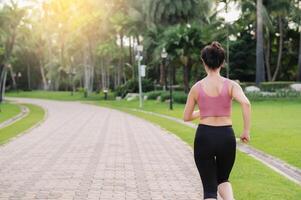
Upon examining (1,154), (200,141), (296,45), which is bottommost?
(1,154)

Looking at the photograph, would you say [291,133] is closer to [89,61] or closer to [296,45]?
[296,45]

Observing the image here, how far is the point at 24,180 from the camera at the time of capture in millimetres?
9312

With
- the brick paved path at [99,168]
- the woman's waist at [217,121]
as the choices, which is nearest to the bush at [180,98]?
the brick paved path at [99,168]

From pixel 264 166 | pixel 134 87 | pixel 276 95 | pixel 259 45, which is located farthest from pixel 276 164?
pixel 134 87

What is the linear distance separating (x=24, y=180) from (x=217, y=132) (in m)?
5.41

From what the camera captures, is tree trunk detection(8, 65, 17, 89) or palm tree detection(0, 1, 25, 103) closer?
palm tree detection(0, 1, 25, 103)

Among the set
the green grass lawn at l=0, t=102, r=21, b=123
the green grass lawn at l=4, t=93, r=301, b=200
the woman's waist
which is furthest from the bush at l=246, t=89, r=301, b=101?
the woman's waist

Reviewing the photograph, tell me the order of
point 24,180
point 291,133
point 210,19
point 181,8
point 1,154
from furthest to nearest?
point 210,19
point 181,8
point 291,133
point 1,154
point 24,180

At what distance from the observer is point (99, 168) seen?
10547 mm

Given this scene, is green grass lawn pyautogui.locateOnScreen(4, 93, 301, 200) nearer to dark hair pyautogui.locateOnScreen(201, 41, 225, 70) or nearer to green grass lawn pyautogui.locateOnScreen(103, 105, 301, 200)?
green grass lawn pyautogui.locateOnScreen(103, 105, 301, 200)

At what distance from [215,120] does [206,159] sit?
375 millimetres

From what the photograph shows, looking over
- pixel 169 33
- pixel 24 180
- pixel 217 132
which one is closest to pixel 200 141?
pixel 217 132

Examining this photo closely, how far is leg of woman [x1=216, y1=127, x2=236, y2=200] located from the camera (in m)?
4.84

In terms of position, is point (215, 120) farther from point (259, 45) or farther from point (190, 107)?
point (259, 45)
